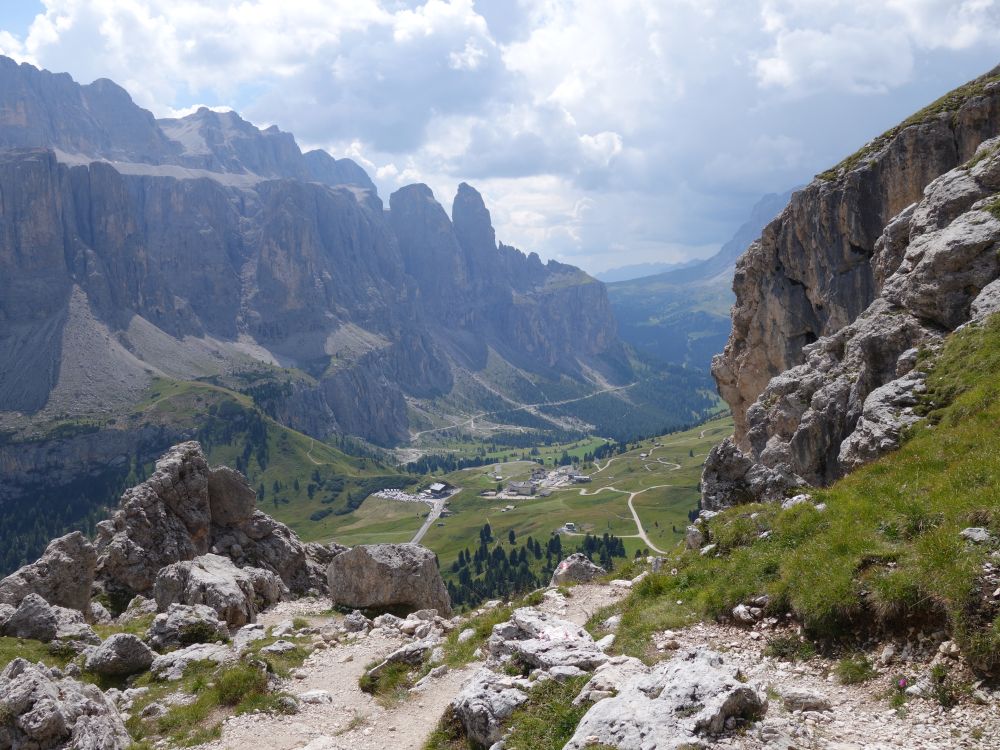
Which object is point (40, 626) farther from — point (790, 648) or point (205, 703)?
point (790, 648)

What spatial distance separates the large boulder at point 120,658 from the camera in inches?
1071

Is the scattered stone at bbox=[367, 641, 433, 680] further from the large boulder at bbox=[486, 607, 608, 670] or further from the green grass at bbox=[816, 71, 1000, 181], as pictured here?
the green grass at bbox=[816, 71, 1000, 181]

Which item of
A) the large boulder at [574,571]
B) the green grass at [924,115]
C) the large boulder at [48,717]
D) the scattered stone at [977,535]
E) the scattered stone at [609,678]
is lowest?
the large boulder at [574,571]

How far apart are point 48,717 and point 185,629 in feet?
44.4

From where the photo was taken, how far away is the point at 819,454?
37.4m

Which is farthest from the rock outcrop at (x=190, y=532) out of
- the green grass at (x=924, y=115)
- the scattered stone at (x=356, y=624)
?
the green grass at (x=924, y=115)

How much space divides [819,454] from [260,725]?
3091 centimetres

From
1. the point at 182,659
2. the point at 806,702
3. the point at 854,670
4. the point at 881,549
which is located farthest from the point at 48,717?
the point at 881,549

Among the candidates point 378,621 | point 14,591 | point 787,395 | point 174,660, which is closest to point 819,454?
point 787,395

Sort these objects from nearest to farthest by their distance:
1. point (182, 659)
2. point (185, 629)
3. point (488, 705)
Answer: point (488, 705) → point (182, 659) → point (185, 629)

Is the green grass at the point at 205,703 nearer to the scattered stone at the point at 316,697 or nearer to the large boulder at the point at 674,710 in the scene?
the scattered stone at the point at 316,697

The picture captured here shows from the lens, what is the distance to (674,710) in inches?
516

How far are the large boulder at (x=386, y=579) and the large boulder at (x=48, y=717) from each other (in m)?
20.7

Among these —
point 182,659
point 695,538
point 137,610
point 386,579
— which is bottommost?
point 137,610
